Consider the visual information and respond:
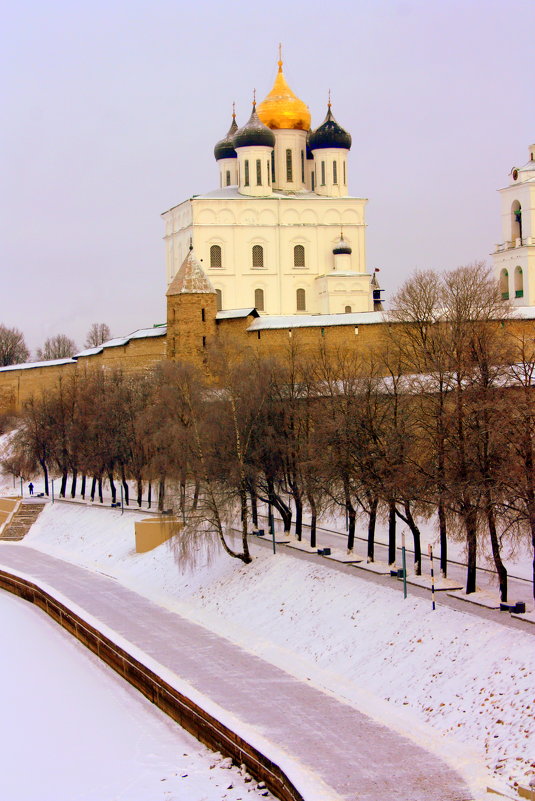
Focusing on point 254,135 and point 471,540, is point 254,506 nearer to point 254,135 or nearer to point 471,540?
point 471,540

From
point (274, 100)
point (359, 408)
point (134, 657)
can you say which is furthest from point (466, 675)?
point (274, 100)

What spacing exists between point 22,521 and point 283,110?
2370 centimetres

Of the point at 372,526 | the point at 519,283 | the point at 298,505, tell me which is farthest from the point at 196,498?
the point at 519,283

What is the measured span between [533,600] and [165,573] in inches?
415

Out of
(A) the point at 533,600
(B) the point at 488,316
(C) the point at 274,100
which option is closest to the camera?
(A) the point at 533,600

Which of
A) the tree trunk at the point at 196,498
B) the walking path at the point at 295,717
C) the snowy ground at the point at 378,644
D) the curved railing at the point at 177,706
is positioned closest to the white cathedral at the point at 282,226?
the tree trunk at the point at 196,498

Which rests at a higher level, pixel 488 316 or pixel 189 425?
pixel 488 316

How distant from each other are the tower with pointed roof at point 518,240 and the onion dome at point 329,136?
7.95 meters

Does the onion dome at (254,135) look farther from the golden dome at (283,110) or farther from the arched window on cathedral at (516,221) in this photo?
the arched window on cathedral at (516,221)

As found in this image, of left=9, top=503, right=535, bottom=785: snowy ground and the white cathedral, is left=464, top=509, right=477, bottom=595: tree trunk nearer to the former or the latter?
left=9, top=503, right=535, bottom=785: snowy ground

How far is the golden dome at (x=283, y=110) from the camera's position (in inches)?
2051

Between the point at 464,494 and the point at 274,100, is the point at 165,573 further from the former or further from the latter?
the point at 274,100

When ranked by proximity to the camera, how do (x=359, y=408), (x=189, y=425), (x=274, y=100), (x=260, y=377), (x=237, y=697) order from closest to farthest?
(x=237, y=697) < (x=359, y=408) < (x=260, y=377) < (x=189, y=425) < (x=274, y=100)

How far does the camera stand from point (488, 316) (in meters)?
19.2
